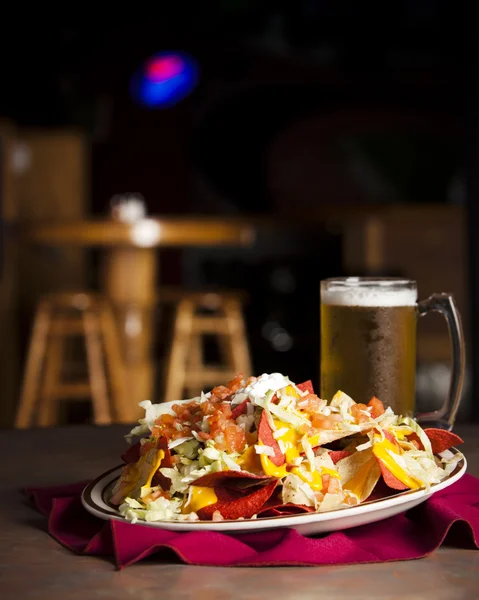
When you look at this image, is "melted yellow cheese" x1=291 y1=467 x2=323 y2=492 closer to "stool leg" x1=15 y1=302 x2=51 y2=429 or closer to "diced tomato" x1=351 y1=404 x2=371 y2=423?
"diced tomato" x1=351 y1=404 x2=371 y2=423

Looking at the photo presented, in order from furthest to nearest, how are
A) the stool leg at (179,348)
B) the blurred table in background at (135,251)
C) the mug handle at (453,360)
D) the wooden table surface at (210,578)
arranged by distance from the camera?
the stool leg at (179,348) < the blurred table in background at (135,251) < the mug handle at (453,360) < the wooden table surface at (210,578)

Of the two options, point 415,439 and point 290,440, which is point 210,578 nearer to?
point 290,440

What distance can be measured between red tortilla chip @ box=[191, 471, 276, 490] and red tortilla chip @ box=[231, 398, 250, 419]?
2.8 inches

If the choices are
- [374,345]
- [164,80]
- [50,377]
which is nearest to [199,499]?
[374,345]

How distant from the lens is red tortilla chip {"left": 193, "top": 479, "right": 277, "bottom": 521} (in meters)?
0.66

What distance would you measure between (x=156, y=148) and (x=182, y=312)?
138 inches

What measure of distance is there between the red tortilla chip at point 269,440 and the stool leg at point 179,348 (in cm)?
293

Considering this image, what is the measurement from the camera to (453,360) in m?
1.04

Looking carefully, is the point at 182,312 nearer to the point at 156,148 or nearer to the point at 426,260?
the point at 426,260

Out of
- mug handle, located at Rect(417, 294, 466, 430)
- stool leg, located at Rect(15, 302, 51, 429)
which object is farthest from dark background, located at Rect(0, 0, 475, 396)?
mug handle, located at Rect(417, 294, 466, 430)

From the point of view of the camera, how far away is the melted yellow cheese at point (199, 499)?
0.67 metres

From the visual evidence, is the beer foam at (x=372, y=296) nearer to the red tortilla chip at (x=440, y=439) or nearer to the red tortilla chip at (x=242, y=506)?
the red tortilla chip at (x=440, y=439)

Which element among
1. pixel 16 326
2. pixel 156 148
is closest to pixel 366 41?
pixel 156 148

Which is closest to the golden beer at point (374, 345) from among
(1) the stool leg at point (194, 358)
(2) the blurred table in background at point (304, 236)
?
(2) the blurred table in background at point (304, 236)
